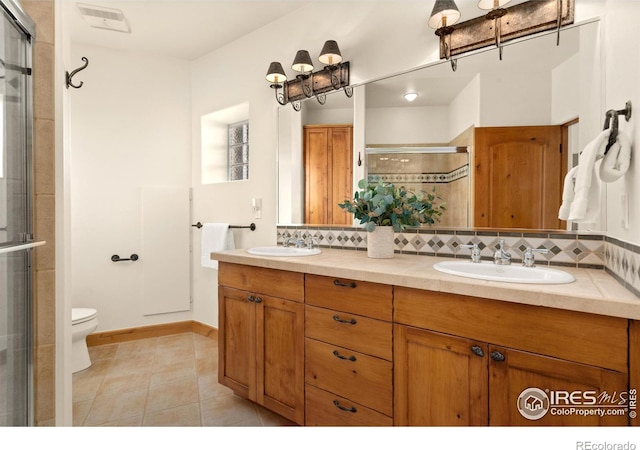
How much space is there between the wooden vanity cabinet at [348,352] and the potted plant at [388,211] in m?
0.39

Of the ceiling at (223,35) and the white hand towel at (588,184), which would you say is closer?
the white hand towel at (588,184)

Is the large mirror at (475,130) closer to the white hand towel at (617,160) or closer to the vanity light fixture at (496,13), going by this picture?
the vanity light fixture at (496,13)

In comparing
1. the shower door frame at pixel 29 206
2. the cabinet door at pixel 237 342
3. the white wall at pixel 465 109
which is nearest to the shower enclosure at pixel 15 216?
the shower door frame at pixel 29 206

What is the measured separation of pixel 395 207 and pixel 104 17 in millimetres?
2502

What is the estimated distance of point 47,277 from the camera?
1.42 m

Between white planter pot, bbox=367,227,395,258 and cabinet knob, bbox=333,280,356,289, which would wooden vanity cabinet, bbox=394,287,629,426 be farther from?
white planter pot, bbox=367,227,395,258

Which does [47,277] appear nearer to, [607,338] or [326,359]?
[326,359]

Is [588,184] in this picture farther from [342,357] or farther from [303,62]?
[303,62]

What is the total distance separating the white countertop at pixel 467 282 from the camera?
3.24 ft

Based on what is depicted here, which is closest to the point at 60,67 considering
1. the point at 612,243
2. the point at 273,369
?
the point at 273,369

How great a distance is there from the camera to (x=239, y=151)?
11.1ft

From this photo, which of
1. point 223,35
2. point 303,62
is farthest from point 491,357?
point 223,35

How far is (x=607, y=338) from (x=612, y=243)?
0.54 metres

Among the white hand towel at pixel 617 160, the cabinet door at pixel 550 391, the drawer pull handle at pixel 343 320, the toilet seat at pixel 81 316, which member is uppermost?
the white hand towel at pixel 617 160
